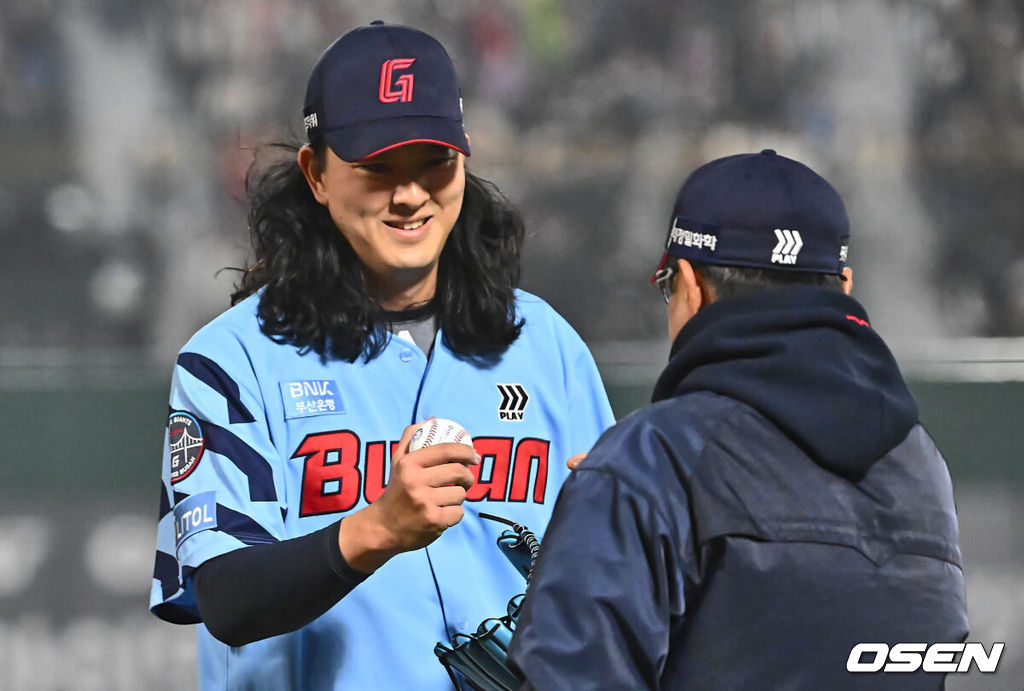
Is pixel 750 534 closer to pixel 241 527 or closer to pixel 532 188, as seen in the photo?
pixel 241 527

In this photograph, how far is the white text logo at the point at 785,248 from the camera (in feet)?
3.75

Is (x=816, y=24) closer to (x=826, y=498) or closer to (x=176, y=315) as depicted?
(x=176, y=315)

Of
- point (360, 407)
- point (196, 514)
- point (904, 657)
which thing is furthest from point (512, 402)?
point (904, 657)

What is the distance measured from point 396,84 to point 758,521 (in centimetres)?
75

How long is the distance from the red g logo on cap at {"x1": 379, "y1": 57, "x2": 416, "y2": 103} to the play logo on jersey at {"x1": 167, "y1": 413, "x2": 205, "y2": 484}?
44 cm

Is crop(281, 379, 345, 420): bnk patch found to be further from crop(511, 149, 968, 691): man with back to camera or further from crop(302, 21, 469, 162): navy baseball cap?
crop(511, 149, 968, 691): man with back to camera

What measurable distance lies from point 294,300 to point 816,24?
121 inches

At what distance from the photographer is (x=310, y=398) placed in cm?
146

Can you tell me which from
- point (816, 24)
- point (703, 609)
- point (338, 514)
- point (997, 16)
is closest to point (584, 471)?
point (703, 609)

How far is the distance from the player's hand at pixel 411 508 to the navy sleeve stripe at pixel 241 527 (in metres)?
0.13

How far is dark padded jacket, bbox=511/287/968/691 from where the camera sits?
103 cm

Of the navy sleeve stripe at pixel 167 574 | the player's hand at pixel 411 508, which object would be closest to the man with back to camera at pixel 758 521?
the player's hand at pixel 411 508

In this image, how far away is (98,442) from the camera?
3.58 m

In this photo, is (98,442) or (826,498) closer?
(826,498)
